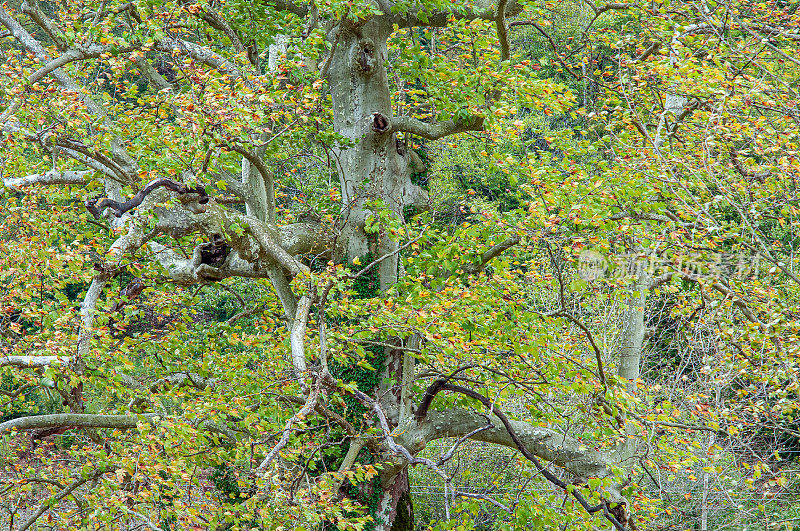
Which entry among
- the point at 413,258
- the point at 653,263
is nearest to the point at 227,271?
the point at 413,258

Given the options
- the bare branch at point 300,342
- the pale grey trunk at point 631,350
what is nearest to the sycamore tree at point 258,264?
the bare branch at point 300,342

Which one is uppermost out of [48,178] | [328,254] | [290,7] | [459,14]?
[290,7]

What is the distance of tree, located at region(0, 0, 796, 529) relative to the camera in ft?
19.7

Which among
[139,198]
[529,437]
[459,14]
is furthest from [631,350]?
[139,198]

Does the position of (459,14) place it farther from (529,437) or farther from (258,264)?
(529,437)

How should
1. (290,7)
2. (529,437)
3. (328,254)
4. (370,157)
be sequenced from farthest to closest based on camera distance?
(290,7), (328,254), (370,157), (529,437)

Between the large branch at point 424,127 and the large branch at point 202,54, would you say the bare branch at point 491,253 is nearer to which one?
the large branch at point 424,127

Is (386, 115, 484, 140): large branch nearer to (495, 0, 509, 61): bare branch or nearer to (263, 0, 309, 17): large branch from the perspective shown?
(495, 0, 509, 61): bare branch

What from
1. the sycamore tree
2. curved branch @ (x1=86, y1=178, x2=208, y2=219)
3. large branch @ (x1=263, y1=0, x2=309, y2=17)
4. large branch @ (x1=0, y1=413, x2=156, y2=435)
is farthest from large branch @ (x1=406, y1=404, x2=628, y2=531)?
large branch @ (x1=263, y1=0, x2=309, y2=17)

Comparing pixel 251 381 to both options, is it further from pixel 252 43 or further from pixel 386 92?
pixel 252 43

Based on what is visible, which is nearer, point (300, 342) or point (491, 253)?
point (300, 342)

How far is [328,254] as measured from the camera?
8.77 metres

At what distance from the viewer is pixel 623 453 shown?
8617mm

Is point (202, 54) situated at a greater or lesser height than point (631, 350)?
greater
